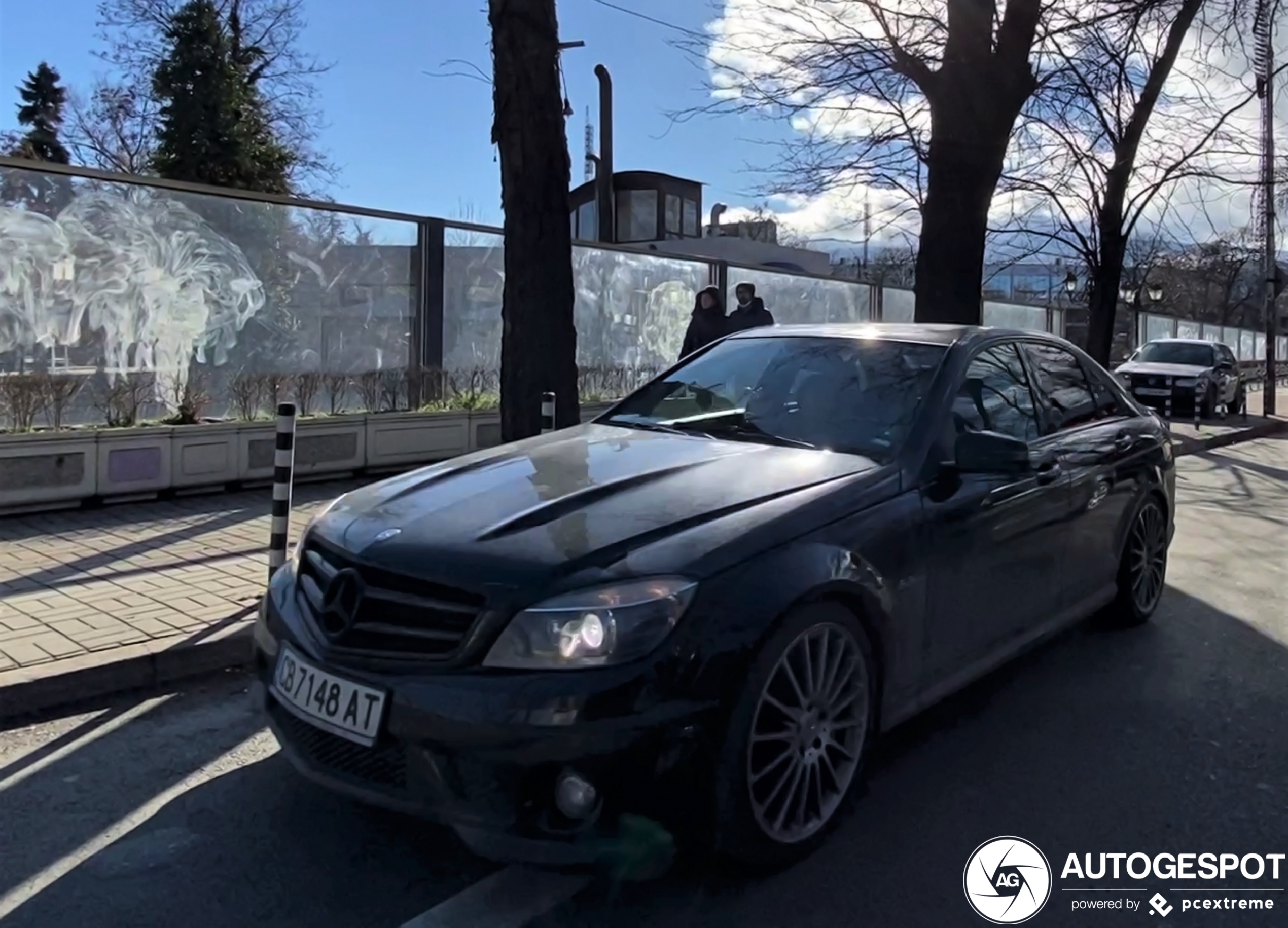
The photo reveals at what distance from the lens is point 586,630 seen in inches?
113

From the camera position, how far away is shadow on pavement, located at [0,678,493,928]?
2961 millimetres

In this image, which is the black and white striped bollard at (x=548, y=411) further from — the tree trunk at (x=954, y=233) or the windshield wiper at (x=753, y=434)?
the tree trunk at (x=954, y=233)

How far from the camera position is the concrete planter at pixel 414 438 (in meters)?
→ 10.2

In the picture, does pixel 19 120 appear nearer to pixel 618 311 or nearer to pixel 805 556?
pixel 618 311

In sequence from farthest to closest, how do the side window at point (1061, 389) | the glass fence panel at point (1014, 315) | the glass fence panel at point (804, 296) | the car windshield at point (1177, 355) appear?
the glass fence panel at point (1014, 315), the car windshield at point (1177, 355), the glass fence panel at point (804, 296), the side window at point (1061, 389)

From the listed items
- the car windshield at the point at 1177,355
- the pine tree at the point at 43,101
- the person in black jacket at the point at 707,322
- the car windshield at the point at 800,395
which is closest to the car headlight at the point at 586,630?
the car windshield at the point at 800,395

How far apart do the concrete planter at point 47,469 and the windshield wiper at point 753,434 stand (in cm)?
565

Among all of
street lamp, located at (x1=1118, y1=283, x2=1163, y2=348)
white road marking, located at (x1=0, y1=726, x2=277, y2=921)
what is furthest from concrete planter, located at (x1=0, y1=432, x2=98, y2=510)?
street lamp, located at (x1=1118, y1=283, x2=1163, y2=348)

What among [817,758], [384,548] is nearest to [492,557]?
[384,548]

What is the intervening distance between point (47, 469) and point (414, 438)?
10.9 feet

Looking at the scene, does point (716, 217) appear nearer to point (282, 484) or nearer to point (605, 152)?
point (605, 152)

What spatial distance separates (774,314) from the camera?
17.9m

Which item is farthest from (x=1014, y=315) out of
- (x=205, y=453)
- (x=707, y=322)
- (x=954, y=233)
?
(x=205, y=453)

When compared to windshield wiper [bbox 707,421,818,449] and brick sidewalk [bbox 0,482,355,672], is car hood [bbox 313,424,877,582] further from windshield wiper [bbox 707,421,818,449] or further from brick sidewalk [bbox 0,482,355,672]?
brick sidewalk [bbox 0,482,355,672]
